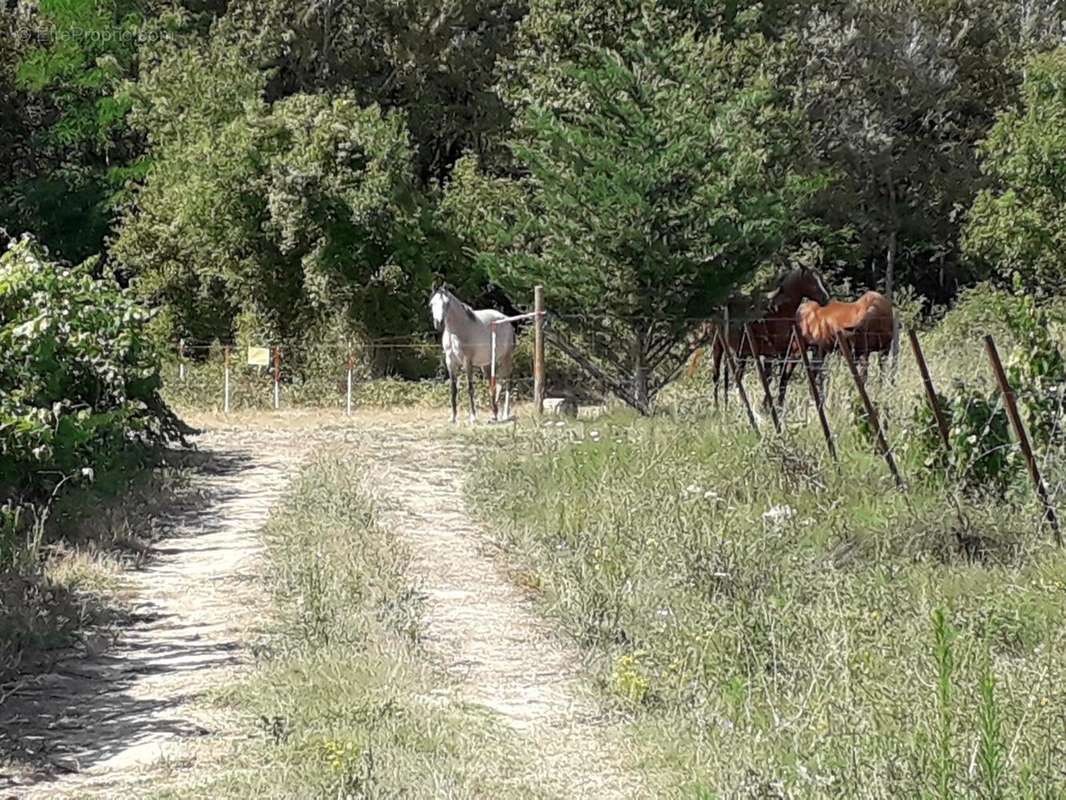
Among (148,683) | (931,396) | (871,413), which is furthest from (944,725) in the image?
(871,413)

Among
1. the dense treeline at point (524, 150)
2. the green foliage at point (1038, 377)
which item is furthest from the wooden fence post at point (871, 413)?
the dense treeline at point (524, 150)

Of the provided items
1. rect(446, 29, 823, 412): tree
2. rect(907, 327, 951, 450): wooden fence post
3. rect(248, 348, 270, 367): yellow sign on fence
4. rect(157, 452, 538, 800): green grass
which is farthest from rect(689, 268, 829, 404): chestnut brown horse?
rect(157, 452, 538, 800): green grass

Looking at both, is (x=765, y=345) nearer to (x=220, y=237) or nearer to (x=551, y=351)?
(x=551, y=351)

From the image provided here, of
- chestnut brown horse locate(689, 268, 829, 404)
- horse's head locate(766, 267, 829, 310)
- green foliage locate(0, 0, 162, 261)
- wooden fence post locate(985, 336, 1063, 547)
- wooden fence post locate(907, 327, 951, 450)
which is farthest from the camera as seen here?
green foliage locate(0, 0, 162, 261)

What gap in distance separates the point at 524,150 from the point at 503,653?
40.9 ft

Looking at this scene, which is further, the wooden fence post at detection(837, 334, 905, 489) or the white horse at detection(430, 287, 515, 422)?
the white horse at detection(430, 287, 515, 422)

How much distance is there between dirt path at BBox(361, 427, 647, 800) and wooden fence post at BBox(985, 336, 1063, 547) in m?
3.12

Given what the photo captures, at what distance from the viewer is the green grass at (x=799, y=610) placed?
473cm

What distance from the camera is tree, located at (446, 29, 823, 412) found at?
720 inches

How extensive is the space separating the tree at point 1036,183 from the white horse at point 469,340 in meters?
14.3

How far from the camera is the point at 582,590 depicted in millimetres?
8219

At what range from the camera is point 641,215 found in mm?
18156

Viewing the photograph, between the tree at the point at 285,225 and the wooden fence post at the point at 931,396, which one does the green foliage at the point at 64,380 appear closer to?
the wooden fence post at the point at 931,396

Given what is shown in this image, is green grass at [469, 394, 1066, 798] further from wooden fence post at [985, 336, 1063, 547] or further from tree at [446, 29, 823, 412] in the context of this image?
tree at [446, 29, 823, 412]
